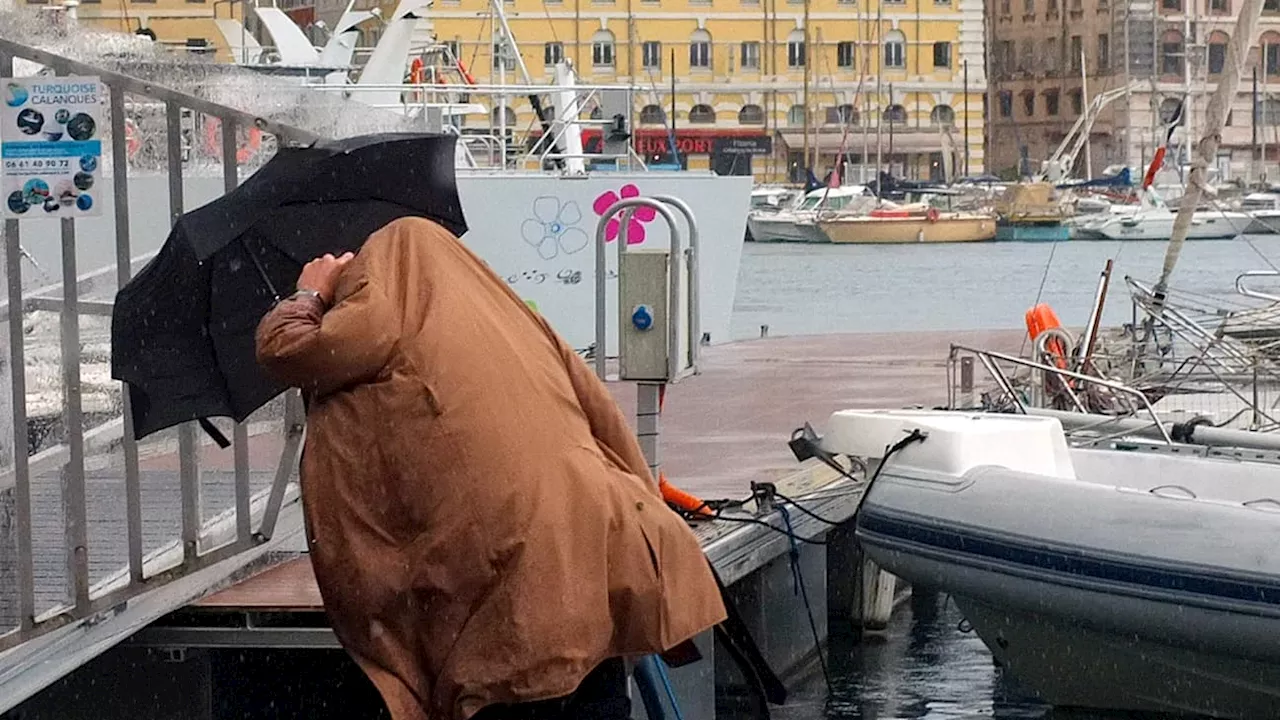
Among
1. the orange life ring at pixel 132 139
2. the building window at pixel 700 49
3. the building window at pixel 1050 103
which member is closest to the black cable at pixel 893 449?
the orange life ring at pixel 132 139

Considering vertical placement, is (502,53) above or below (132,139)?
above

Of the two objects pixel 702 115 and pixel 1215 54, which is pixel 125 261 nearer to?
pixel 702 115

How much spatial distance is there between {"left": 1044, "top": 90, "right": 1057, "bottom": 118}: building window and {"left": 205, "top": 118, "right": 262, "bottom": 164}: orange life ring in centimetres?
9308

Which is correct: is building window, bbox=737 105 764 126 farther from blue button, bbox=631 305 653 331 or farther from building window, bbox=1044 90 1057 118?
blue button, bbox=631 305 653 331

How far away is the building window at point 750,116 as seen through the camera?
78.6 metres

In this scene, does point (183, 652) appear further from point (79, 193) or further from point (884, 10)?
point (884, 10)

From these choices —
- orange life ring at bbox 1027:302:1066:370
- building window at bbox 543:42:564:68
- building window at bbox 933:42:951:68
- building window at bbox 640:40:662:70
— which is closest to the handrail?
orange life ring at bbox 1027:302:1066:370

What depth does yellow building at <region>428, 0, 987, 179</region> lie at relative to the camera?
7150 centimetres

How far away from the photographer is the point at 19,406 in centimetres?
546

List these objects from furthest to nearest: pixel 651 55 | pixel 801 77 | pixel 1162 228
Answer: pixel 801 77, pixel 1162 228, pixel 651 55

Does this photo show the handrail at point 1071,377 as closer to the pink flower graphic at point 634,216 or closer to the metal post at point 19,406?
the metal post at point 19,406

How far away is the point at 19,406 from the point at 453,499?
1841 mm

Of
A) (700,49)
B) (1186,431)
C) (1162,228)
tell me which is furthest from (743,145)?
(1186,431)

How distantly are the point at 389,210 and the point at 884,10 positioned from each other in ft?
232
